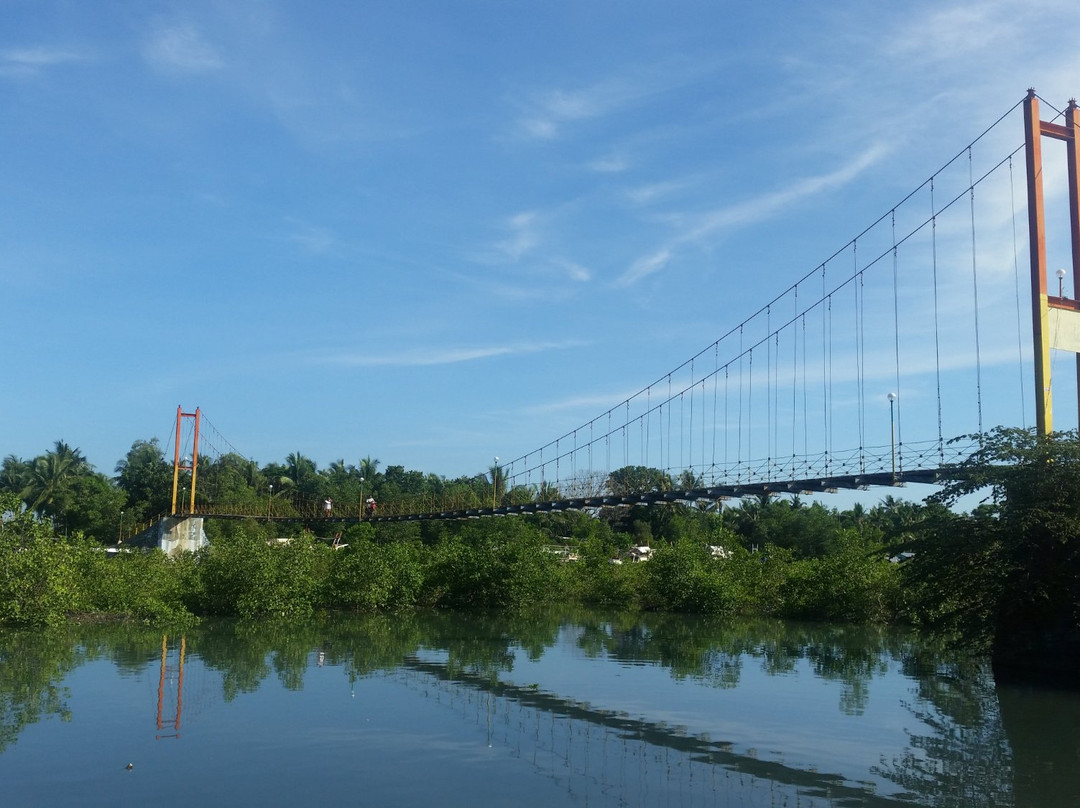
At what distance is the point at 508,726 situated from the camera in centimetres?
1503

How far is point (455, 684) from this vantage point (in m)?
19.1

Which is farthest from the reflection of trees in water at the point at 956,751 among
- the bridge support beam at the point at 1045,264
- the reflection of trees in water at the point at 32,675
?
the reflection of trees in water at the point at 32,675

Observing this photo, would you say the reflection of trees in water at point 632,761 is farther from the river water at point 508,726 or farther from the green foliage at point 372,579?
the green foliage at point 372,579

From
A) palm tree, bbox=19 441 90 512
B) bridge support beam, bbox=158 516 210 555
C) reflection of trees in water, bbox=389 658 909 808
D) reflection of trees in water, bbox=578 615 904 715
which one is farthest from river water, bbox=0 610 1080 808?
palm tree, bbox=19 441 90 512

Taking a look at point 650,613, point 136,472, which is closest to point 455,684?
point 650,613

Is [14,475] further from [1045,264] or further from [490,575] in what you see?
[1045,264]

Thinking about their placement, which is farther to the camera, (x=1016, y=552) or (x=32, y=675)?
(x=1016, y=552)

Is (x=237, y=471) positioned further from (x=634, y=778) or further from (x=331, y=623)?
(x=634, y=778)

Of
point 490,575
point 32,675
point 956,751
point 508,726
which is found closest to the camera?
point 956,751

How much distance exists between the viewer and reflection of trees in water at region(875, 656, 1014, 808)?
1147 cm

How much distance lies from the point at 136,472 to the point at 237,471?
8.42 metres

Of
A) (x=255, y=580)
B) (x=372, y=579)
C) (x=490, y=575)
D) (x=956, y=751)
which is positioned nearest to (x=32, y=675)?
(x=255, y=580)

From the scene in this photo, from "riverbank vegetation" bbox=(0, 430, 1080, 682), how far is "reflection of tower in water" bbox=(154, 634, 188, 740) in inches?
155

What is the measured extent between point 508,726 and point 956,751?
21.7 feet
